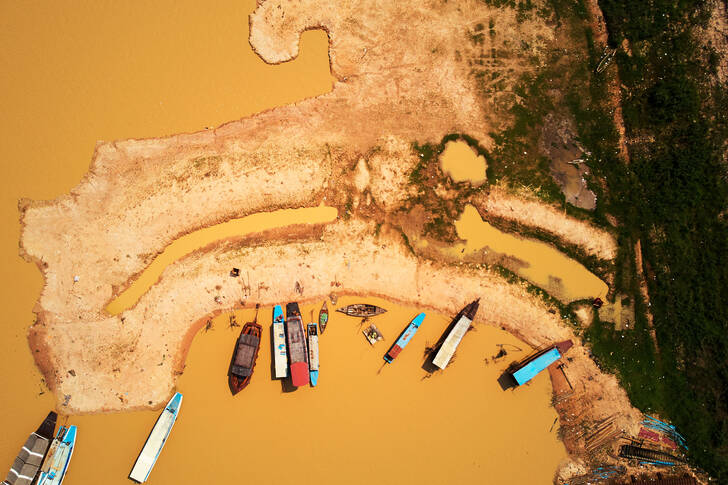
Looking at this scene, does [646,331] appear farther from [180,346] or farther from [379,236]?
[180,346]

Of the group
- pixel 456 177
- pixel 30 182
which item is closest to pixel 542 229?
pixel 456 177

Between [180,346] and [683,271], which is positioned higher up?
[683,271]

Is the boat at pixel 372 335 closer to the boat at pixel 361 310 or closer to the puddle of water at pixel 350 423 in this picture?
the puddle of water at pixel 350 423

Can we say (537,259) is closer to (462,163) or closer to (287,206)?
(462,163)

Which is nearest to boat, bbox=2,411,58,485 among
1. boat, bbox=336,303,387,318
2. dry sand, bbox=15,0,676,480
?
dry sand, bbox=15,0,676,480

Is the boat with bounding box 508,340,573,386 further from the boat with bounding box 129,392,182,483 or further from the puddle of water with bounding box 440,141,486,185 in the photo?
the boat with bounding box 129,392,182,483
